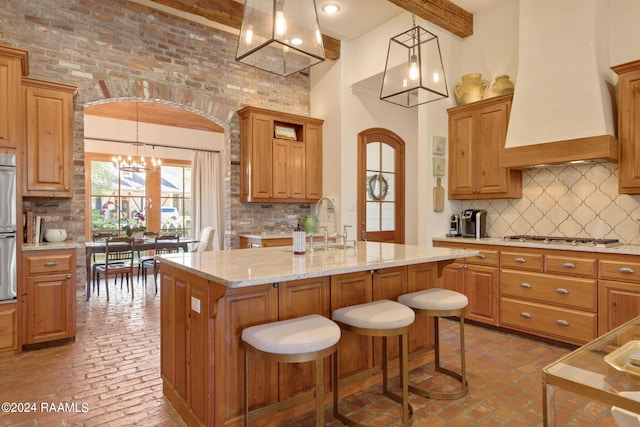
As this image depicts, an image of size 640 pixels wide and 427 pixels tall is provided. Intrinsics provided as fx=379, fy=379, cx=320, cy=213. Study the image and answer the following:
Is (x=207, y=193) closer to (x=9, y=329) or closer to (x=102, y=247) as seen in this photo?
(x=102, y=247)

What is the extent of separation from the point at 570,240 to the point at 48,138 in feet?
16.9

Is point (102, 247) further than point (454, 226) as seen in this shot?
Yes

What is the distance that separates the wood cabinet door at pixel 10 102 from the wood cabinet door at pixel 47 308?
3.98 feet

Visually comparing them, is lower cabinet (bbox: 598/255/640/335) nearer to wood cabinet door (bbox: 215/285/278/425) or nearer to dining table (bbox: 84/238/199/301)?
wood cabinet door (bbox: 215/285/278/425)

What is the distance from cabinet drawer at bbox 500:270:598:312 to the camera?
10.7 feet

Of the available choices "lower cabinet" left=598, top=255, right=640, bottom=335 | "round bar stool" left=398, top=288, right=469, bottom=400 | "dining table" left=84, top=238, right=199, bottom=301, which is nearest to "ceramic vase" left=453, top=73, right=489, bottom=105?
"lower cabinet" left=598, top=255, right=640, bottom=335

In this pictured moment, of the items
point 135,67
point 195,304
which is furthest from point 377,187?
point 195,304

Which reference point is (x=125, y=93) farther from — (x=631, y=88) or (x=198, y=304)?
(x=631, y=88)

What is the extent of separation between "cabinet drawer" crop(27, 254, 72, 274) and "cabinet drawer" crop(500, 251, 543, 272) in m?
4.19

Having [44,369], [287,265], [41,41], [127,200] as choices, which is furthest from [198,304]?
[127,200]

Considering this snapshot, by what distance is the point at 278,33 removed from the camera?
228 centimetres

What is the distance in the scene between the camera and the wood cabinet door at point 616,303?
3.03 m

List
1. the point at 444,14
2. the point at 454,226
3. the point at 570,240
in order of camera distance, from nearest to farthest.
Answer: the point at 570,240 < the point at 444,14 < the point at 454,226

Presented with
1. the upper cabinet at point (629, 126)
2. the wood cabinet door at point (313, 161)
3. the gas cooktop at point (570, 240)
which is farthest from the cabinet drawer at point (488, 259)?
the wood cabinet door at point (313, 161)
